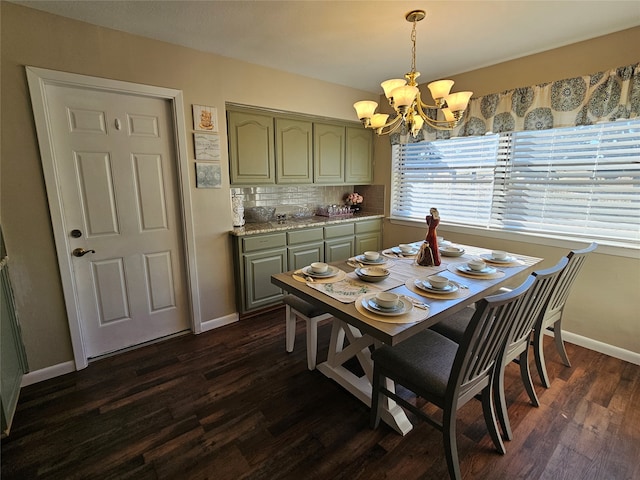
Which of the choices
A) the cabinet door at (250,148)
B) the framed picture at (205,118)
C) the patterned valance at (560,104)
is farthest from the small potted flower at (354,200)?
the framed picture at (205,118)

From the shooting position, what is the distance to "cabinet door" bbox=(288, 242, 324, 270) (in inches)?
126

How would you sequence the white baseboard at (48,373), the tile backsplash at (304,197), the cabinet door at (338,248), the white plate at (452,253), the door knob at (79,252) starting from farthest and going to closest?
the cabinet door at (338,248)
the tile backsplash at (304,197)
the white plate at (452,253)
the door knob at (79,252)
the white baseboard at (48,373)

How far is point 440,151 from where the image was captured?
343cm

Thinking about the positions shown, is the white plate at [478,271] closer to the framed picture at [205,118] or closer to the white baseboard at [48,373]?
the framed picture at [205,118]

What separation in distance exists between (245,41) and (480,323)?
98.6 inches

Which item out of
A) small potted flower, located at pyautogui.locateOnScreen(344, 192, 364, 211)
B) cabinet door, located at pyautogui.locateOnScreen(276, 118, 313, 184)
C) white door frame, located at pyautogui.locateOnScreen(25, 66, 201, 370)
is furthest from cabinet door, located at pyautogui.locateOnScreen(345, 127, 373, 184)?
white door frame, located at pyautogui.locateOnScreen(25, 66, 201, 370)

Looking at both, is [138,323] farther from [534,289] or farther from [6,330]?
[534,289]

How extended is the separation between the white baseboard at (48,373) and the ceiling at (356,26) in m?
2.37

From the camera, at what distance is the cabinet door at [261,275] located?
2.95 metres

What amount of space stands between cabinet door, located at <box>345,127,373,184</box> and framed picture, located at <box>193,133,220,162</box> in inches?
64.6

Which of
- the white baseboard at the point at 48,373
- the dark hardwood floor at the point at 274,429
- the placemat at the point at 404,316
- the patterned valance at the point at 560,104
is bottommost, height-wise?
the dark hardwood floor at the point at 274,429

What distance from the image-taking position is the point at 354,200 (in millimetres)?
4148

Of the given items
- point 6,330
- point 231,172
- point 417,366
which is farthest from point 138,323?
point 417,366

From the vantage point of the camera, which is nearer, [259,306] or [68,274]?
[68,274]
